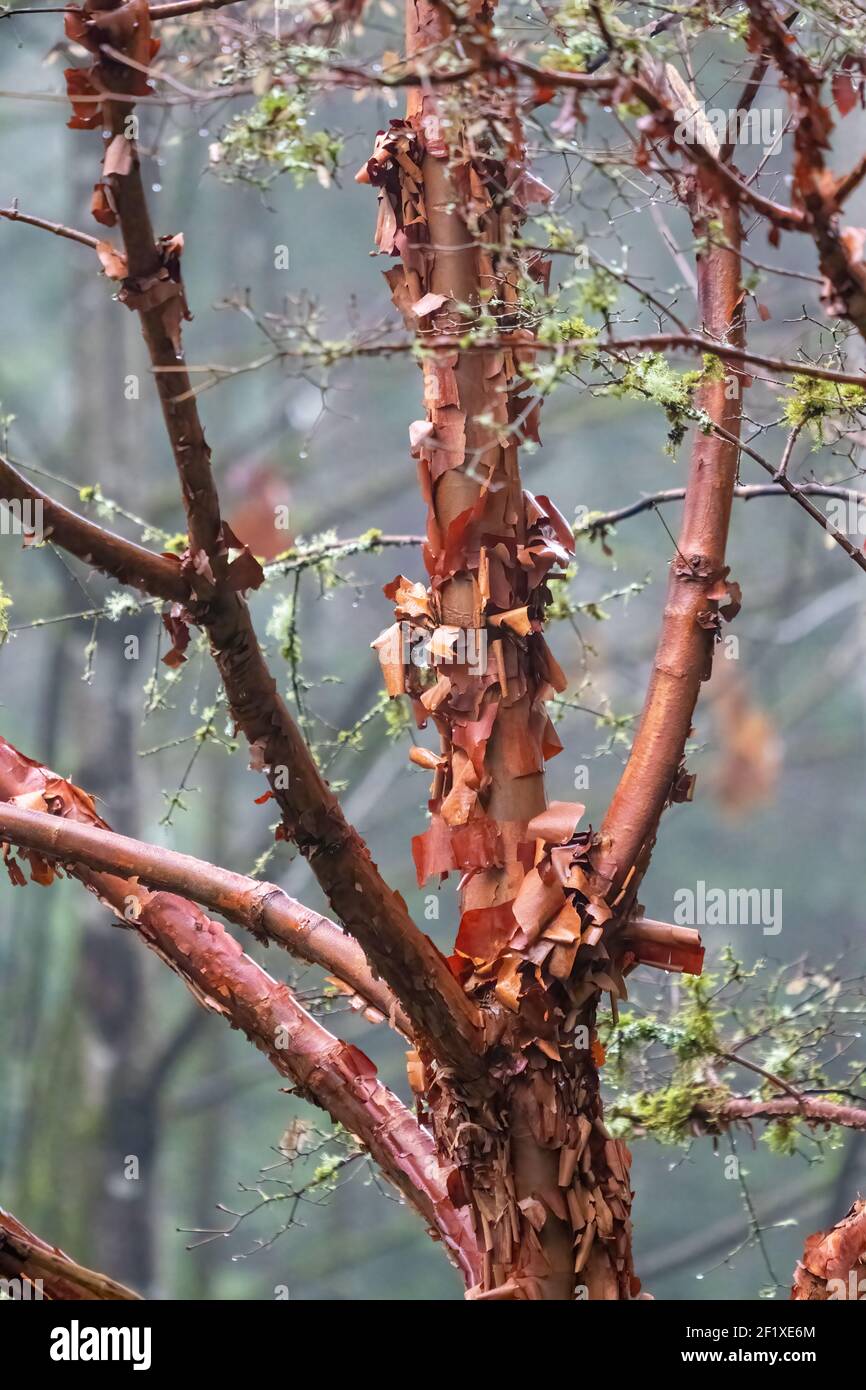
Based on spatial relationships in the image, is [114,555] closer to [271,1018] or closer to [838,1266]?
[271,1018]

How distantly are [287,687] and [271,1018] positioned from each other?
2.81 m

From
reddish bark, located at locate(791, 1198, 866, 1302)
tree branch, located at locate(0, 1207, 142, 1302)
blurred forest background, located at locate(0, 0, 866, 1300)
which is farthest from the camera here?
blurred forest background, located at locate(0, 0, 866, 1300)

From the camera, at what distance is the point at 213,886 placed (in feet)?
3.64

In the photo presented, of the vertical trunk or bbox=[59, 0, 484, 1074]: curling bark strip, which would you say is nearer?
bbox=[59, 0, 484, 1074]: curling bark strip

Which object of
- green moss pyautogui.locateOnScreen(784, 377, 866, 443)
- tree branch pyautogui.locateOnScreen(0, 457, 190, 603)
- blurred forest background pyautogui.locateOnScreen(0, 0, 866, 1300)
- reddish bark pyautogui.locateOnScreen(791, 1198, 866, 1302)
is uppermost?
blurred forest background pyautogui.locateOnScreen(0, 0, 866, 1300)

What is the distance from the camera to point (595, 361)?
0.93 meters

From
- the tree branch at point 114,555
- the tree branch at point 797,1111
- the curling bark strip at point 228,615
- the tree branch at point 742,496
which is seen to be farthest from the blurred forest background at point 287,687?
the tree branch at point 114,555

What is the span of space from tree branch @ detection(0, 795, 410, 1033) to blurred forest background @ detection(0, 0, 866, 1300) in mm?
2509

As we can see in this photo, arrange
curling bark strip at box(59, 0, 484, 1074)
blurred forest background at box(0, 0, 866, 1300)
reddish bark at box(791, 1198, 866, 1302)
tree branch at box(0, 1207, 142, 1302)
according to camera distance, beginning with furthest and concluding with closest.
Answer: blurred forest background at box(0, 0, 866, 1300) < reddish bark at box(791, 1198, 866, 1302) < tree branch at box(0, 1207, 142, 1302) < curling bark strip at box(59, 0, 484, 1074)

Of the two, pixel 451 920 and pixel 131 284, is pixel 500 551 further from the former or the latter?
pixel 451 920

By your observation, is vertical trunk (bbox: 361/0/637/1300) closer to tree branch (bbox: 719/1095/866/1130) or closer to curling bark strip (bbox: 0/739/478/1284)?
curling bark strip (bbox: 0/739/478/1284)

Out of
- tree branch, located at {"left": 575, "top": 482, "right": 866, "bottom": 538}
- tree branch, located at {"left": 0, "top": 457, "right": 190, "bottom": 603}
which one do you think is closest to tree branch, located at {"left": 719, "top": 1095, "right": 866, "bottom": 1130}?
tree branch, located at {"left": 575, "top": 482, "right": 866, "bottom": 538}

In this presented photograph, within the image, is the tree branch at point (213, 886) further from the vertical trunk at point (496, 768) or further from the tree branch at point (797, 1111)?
the tree branch at point (797, 1111)

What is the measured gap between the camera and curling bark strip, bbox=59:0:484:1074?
0.76 metres
